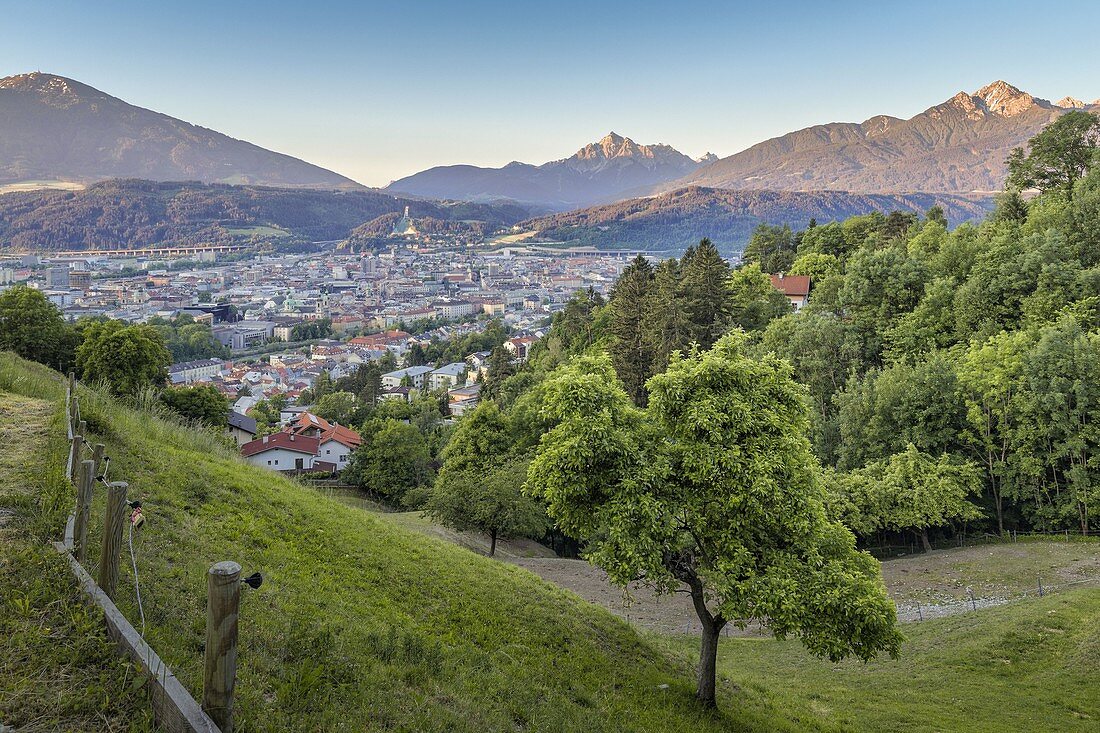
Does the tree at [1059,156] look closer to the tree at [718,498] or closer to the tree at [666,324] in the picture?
the tree at [666,324]

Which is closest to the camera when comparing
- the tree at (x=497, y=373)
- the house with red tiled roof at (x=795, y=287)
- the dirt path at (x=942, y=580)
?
the dirt path at (x=942, y=580)

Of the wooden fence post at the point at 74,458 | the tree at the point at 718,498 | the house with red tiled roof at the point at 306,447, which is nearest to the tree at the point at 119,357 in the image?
the house with red tiled roof at the point at 306,447

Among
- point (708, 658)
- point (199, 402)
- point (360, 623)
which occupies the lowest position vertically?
point (199, 402)

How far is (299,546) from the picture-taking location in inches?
379

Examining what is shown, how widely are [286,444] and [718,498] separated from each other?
151ft

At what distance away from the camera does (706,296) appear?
1720 inches

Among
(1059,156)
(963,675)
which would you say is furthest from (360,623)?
(1059,156)

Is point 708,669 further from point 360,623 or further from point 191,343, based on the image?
point 191,343

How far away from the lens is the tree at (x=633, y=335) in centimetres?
4469

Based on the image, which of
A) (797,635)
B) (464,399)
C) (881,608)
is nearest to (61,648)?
(797,635)

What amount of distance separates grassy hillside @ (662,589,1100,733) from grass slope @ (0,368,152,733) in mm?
9570

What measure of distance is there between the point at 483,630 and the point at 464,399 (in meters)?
71.1

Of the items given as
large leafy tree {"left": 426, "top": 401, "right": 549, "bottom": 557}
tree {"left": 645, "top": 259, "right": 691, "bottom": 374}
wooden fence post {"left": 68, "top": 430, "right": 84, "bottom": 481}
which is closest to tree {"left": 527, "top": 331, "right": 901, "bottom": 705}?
wooden fence post {"left": 68, "top": 430, "right": 84, "bottom": 481}

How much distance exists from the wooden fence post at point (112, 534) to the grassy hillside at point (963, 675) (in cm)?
958
